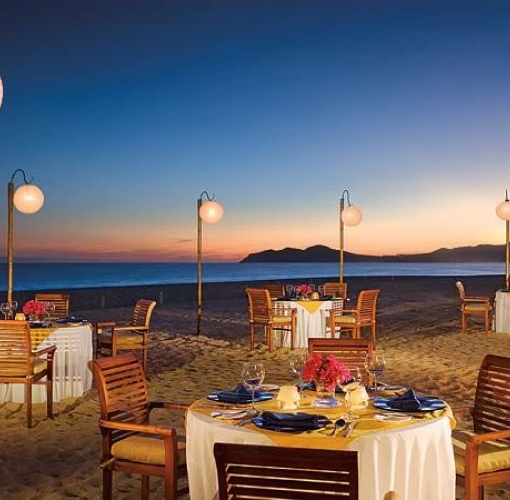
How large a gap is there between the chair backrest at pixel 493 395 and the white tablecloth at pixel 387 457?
852 millimetres

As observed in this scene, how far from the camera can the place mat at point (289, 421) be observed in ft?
9.16

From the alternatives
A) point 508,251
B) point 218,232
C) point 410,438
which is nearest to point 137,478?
point 410,438

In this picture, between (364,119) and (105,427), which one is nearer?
(105,427)

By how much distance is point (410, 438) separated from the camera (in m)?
2.83

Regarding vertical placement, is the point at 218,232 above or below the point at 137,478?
above

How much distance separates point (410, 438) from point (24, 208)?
6446 millimetres

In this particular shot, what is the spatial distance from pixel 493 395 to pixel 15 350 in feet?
13.2

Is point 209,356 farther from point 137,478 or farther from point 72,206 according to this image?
point 72,206

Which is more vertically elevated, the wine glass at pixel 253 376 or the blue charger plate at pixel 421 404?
the wine glass at pixel 253 376

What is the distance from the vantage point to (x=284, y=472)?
6.98 feet

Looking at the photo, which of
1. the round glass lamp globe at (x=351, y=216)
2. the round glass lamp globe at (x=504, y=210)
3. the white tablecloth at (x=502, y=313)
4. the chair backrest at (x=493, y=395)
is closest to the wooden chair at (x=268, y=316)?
the round glass lamp globe at (x=351, y=216)

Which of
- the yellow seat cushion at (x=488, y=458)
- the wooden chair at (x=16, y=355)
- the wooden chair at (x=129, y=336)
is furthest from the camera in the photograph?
the wooden chair at (x=129, y=336)

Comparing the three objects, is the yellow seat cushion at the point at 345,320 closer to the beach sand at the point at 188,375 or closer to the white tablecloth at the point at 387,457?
the beach sand at the point at 188,375

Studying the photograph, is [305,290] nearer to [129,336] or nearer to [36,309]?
[129,336]
